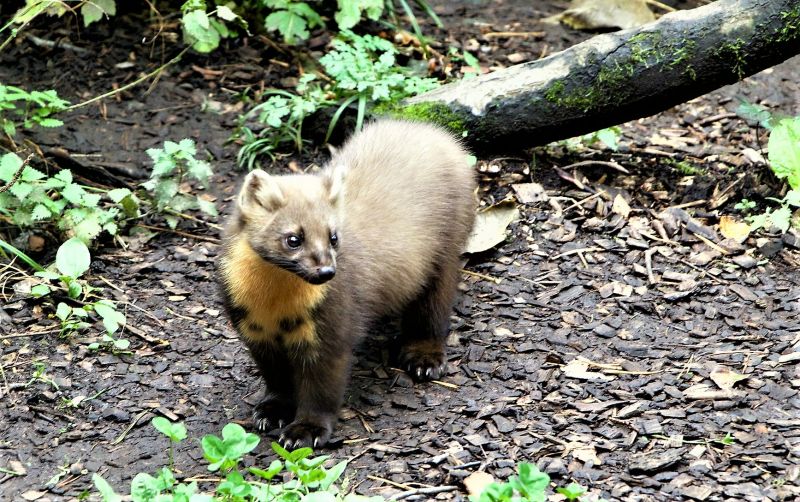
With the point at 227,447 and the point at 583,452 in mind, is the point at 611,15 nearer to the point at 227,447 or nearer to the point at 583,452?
the point at 583,452

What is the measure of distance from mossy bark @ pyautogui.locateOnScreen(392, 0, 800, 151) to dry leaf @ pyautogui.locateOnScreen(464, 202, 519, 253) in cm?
63

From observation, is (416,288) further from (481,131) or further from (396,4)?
(396,4)

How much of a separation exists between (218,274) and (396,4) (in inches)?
246

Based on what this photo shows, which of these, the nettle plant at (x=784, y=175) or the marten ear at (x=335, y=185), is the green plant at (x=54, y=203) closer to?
the marten ear at (x=335, y=185)

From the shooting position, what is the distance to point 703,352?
296 inches

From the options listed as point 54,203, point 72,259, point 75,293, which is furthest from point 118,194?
point 75,293

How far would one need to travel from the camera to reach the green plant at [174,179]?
8.88m

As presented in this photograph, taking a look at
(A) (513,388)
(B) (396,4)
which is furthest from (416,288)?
(B) (396,4)

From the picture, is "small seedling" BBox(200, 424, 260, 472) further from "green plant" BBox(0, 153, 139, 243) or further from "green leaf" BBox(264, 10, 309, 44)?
"green leaf" BBox(264, 10, 309, 44)

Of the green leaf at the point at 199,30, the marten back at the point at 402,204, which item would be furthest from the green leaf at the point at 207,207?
the marten back at the point at 402,204

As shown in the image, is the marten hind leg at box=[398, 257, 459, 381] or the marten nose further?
the marten hind leg at box=[398, 257, 459, 381]

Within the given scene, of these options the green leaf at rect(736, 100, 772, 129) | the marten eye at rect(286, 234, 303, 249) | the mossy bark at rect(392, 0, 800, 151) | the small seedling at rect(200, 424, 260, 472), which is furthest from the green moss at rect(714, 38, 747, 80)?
the small seedling at rect(200, 424, 260, 472)

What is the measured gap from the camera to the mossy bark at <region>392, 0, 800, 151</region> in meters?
8.80

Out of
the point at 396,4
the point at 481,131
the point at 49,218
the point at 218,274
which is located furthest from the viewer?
the point at 396,4
